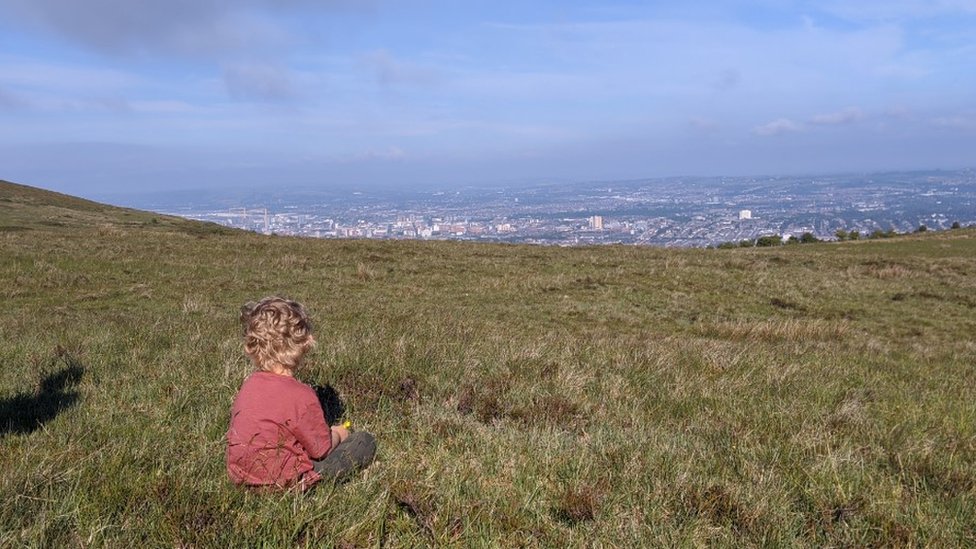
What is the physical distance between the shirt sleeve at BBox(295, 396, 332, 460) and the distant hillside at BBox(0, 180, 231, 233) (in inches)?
1074

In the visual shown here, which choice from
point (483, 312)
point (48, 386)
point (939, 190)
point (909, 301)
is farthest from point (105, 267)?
point (939, 190)

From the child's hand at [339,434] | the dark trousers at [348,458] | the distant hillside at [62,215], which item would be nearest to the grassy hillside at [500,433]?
the dark trousers at [348,458]

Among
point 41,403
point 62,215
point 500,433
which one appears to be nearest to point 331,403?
point 500,433

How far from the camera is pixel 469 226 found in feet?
249

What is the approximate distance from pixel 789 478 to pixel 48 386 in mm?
5817

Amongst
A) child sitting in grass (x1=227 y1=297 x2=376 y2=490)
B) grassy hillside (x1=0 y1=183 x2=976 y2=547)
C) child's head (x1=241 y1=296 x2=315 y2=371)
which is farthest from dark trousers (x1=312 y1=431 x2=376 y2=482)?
child's head (x1=241 y1=296 x2=315 y2=371)

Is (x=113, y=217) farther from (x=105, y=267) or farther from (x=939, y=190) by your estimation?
(x=939, y=190)

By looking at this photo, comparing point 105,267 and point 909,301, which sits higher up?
point 105,267

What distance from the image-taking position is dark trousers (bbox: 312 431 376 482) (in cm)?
418

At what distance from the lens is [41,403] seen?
5.60 m

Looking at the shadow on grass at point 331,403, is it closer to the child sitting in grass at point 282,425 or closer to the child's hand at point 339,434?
the child's hand at point 339,434

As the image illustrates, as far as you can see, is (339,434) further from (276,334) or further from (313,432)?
(276,334)

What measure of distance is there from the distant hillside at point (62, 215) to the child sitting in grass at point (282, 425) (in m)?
27.0

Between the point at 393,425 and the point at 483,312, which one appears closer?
the point at 393,425
